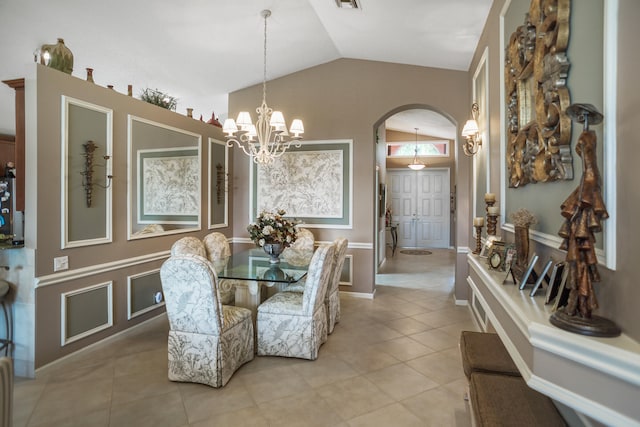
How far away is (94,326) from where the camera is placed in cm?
320

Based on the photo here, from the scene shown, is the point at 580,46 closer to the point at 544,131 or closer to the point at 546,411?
the point at 544,131

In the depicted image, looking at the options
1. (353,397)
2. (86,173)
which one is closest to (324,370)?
(353,397)

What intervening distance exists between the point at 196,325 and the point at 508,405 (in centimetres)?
203

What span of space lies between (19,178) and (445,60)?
4.69m

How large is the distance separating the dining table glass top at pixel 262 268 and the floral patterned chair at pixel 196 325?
49cm

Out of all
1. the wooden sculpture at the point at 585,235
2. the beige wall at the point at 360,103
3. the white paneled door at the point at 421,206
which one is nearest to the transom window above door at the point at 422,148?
the white paneled door at the point at 421,206

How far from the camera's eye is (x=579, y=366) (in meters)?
0.91

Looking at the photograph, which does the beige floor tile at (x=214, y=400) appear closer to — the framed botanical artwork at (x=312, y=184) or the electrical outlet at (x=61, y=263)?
the electrical outlet at (x=61, y=263)

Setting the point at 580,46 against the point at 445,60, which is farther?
the point at 445,60

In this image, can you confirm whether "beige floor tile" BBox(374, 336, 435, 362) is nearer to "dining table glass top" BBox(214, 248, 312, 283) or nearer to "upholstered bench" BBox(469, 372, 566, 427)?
"dining table glass top" BBox(214, 248, 312, 283)

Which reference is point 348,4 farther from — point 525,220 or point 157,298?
point 157,298

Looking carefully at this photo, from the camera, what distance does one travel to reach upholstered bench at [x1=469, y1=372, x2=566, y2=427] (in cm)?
133

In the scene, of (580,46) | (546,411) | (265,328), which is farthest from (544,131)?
(265,328)

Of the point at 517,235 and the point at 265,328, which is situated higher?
the point at 517,235
